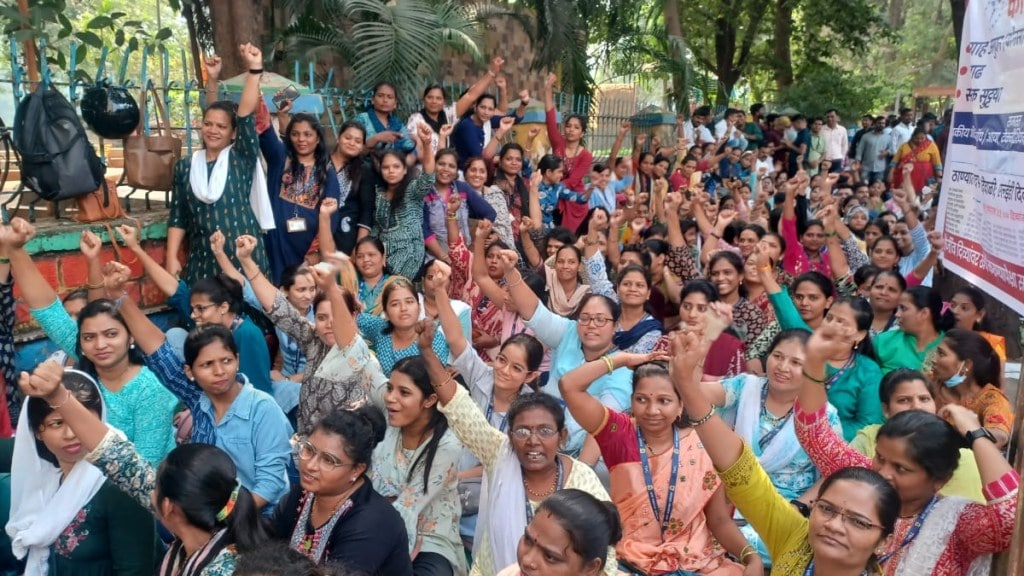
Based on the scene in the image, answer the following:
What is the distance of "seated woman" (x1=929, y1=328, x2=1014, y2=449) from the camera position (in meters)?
3.51

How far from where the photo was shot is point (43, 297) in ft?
11.7

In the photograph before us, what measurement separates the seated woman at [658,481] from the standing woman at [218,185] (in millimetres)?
2380

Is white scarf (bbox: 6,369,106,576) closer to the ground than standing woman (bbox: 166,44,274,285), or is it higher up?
closer to the ground

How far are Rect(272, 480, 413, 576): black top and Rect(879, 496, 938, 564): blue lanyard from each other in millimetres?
1410

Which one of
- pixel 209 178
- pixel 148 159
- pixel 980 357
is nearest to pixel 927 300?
pixel 980 357

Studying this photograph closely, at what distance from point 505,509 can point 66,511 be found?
1.39 m

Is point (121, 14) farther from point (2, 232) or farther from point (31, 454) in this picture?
point (31, 454)

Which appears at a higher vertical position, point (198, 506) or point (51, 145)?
point (51, 145)

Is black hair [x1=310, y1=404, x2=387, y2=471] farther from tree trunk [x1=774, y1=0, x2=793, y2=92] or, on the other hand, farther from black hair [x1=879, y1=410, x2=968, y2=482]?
tree trunk [x1=774, y1=0, x2=793, y2=92]

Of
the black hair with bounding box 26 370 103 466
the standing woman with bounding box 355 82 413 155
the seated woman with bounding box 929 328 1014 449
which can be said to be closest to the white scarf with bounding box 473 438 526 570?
the black hair with bounding box 26 370 103 466

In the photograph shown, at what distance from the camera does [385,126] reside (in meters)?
6.23

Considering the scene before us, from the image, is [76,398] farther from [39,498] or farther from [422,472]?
[422,472]

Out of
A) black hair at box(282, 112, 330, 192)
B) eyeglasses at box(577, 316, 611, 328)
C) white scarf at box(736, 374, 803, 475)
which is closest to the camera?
white scarf at box(736, 374, 803, 475)

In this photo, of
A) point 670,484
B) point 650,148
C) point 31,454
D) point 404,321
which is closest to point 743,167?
point 650,148
